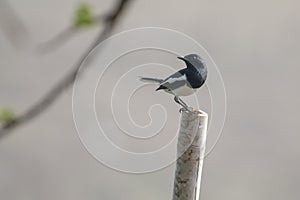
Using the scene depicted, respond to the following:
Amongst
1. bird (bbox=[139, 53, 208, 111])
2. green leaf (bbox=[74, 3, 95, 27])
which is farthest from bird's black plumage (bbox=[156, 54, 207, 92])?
green leaf (bbox=[74, 3, 95, 27])

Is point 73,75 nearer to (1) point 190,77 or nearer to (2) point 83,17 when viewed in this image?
(2) point 83,17

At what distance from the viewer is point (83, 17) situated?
45cm

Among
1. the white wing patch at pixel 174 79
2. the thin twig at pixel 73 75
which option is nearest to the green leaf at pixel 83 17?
the thin twig at pixel 73 75

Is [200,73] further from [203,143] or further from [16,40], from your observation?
[16,40]

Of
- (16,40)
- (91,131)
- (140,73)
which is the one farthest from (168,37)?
(16,40)

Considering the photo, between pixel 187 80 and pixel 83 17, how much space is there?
374 mm

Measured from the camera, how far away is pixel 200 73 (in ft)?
2.67

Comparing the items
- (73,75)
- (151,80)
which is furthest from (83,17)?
(151,80)

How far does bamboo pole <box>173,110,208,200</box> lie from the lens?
0.83 meters

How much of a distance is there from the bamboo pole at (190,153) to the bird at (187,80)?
2 cm

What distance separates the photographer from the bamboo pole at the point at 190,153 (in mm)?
825

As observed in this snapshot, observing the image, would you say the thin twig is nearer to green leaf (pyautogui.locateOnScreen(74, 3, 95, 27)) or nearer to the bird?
green leaf (pyautogui.locateOnScreen(74, 3, 95, 27))

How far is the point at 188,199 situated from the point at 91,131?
0.71 ft

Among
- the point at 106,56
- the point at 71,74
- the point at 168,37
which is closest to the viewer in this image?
the point at 71,74
